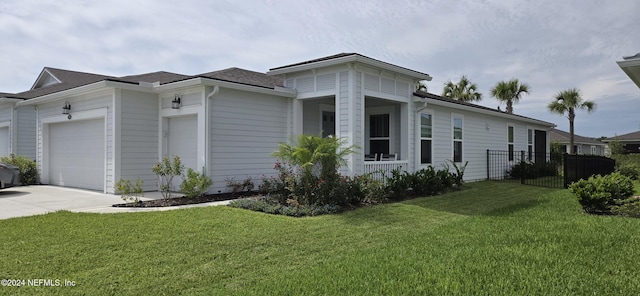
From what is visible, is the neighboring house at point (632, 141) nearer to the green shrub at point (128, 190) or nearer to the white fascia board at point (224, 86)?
the white fascia board at point (224, 86)

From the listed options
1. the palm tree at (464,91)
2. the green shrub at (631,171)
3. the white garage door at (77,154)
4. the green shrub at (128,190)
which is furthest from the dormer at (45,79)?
the green shrub at (631,171)

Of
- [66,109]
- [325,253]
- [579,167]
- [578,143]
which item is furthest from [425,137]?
[578,143]

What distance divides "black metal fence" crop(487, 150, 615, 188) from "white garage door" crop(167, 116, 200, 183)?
11.6 meters

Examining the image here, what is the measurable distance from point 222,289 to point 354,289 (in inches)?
48.0

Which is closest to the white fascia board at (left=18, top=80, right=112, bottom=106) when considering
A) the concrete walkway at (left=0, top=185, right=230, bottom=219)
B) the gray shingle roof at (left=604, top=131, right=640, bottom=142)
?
the concrete walkway at (left=0, top=185, right=230, bottom=219)

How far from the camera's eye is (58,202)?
356 inches

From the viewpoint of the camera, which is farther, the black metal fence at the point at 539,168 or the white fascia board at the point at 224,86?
the black metal fence at the point at 539,168

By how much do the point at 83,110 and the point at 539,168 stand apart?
18.7m

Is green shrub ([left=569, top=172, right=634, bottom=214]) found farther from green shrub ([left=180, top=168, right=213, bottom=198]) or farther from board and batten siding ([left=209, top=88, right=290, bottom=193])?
green shrub ([left=180, top=168, right=213, bottom=198])

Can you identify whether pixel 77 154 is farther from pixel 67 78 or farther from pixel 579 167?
pixel 579 167

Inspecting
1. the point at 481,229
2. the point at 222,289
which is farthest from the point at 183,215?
the point at 481,229

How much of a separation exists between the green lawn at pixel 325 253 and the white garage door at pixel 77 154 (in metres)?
4.97

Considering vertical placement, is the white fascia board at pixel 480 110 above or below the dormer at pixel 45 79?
below

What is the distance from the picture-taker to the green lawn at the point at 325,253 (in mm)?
3564
